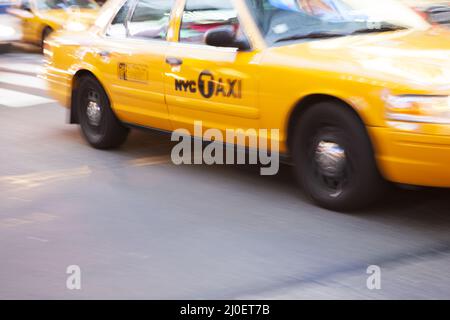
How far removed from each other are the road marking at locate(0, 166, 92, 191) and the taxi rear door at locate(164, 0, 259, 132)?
0.93 m

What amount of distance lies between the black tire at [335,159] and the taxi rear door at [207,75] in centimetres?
47

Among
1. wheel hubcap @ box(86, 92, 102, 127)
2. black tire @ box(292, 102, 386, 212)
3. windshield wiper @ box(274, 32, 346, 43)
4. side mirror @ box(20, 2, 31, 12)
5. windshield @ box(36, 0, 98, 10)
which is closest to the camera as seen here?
black tire @ box(292, 102, 386, 212)

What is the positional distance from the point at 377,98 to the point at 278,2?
1.41 m

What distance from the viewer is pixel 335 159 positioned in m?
5.91

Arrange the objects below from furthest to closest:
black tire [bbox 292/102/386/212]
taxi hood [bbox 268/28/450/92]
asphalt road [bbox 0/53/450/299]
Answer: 1. black tire [bbox 292/102/386/212]
2. taxi hood [bbox 268/28/450/92]
3. asphalt road [bbox 0/53/450/299]

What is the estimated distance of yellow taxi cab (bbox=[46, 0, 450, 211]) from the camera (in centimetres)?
542

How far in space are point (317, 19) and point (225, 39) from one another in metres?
0.68

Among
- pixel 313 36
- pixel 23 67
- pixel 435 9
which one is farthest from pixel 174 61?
pixel 23 67

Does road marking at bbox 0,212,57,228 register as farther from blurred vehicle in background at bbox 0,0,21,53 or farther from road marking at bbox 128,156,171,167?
blurred vehicle in background at bbox 0,0,21,53

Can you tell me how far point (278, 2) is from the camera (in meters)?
6.52

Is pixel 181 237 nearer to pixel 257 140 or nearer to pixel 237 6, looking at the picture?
pixel 257 140

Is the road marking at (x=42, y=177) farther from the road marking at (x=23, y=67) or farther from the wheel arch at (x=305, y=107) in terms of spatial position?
the road marking at (x=23, y=67)

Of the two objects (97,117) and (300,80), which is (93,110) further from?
(300,80)

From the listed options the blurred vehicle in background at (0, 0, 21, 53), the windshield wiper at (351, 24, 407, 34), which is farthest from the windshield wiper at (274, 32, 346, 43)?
the blurred vehicle in background at (0, 0, 21, 53)
